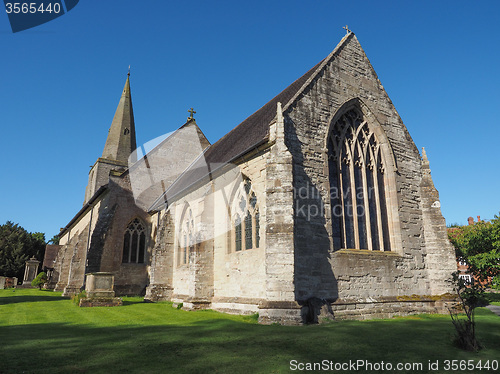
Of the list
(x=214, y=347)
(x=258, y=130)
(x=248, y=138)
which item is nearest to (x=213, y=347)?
(x=214, y=347)

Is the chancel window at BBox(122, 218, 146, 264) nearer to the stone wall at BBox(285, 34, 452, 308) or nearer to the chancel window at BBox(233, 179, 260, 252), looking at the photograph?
the chancel window at BBox(233, 179, 260, 252)

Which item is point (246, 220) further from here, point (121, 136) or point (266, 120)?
point (121, 136)

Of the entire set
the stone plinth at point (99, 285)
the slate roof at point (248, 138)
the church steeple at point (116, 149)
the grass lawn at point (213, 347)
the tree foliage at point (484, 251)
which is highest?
the church steeple at point (116, 149)

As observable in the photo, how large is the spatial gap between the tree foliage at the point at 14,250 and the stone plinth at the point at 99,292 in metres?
39.4

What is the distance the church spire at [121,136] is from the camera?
35125mm

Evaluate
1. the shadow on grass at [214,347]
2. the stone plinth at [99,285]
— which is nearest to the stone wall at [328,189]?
the shadow on grass at [214,347]

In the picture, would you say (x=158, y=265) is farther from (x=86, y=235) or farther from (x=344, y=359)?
(x=344, y=359)

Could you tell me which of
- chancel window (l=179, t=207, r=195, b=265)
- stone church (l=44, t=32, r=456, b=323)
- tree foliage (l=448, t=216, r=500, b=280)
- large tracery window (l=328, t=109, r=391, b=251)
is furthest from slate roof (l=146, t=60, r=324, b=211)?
tree foliage (l=448, t=216, r=500, b=280)

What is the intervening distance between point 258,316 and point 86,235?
18.7m

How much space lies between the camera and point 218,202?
15188mm

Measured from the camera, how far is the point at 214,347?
6691 mm

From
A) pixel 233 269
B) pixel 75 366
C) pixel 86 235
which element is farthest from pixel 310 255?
pixel 86 235

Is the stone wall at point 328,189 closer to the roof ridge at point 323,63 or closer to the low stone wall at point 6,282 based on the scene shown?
the roof ridge at point 323,63

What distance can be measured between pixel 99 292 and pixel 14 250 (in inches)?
1600
